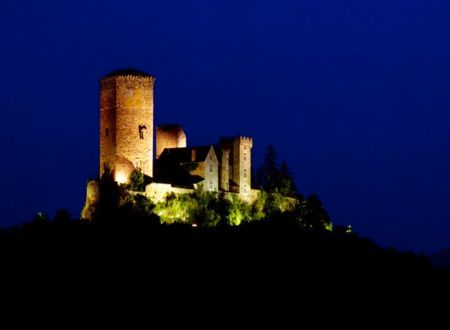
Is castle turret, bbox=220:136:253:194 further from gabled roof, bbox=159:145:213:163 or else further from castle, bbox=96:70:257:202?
gabled roof, bbox=159:145:213:163

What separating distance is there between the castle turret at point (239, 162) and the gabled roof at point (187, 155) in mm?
3207

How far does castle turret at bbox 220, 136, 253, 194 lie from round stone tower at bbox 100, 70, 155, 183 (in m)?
8.26

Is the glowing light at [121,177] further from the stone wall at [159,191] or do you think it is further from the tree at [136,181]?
the stone wall at [159,191]

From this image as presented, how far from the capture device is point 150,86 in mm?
60250

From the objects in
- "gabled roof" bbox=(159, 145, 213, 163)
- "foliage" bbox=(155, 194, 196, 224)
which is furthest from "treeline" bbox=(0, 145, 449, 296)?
"gabled roof" bbox=(159, 145, 213, 163)

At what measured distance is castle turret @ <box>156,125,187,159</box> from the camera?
66562 millimetres

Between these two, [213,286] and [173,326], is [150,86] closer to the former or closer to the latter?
[213,286]

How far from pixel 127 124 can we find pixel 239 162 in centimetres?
1055

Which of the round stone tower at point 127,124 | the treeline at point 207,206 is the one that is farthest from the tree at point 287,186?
the round stone tower at point 127,124

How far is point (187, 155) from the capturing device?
63938 millimetres

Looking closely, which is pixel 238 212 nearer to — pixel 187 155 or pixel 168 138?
pixel 187 155

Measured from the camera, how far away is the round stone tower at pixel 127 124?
59188mm

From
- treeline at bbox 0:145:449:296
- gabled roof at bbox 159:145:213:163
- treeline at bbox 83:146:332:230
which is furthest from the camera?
gabled roof at bbox 159:145:213:163

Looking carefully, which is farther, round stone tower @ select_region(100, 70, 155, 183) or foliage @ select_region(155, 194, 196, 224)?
round stone tower @ select_region(100, 70, 155, 183)
